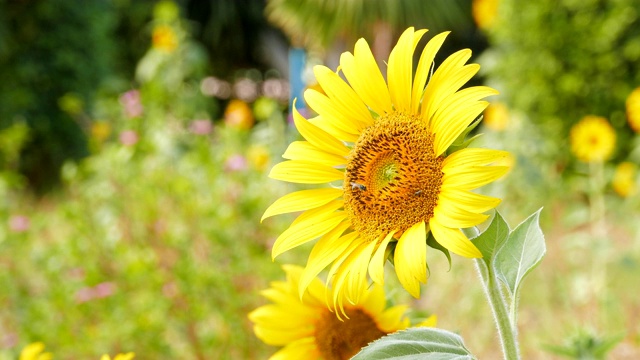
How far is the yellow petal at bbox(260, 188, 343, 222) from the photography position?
727 millimetres

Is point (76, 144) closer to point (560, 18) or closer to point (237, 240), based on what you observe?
point (560, 18)

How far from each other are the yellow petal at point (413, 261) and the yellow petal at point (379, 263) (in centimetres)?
1

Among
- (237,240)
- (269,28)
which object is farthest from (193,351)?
(269,28)

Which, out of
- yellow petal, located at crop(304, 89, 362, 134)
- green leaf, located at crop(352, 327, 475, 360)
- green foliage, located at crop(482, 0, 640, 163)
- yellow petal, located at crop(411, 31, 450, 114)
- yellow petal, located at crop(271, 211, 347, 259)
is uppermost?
green foliage, located at crop(482, 0, 640, 163)

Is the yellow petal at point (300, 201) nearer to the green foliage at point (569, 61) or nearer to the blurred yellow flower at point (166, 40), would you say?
the blurred yellow flower at point (166, 40)

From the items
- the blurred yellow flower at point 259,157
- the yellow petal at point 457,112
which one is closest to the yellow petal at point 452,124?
the yellow petal at point 457,112

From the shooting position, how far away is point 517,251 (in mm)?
713

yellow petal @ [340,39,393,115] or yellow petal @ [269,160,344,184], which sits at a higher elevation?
yellow petal @ [340,39,393,115]

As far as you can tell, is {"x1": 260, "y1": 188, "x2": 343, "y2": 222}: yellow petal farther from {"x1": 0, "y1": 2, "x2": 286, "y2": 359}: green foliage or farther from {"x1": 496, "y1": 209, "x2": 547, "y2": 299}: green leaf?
{"x1": 0, "y1": 2, "x2": 286, "y2": 359}: green foliage

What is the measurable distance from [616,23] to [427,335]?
5389 mm

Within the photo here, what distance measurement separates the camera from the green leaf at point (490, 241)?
65 cm

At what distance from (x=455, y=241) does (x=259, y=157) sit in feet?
9.54

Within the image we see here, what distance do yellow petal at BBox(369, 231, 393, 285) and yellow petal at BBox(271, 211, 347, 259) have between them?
62 millimetres

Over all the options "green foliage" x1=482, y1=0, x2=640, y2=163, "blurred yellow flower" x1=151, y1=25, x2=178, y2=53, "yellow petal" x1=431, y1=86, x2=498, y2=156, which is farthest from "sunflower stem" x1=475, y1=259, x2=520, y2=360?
"green foliage" x1=482, y1=0, x2=640, y2=163
